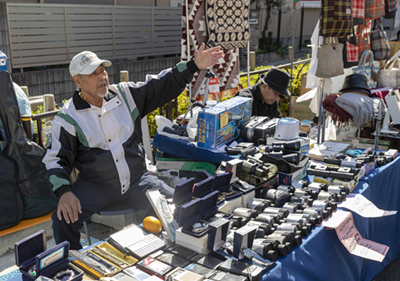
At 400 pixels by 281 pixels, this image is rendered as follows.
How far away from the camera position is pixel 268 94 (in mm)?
4156

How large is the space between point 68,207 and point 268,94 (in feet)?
8.17

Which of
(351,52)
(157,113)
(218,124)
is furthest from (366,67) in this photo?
(218,124)

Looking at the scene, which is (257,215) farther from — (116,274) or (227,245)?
(116,274)

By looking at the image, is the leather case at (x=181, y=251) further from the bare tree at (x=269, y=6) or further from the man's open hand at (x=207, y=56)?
the bare tree at (x=269, y=6)

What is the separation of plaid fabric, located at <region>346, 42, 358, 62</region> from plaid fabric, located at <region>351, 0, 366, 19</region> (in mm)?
361

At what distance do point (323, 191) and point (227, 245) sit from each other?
0.96m

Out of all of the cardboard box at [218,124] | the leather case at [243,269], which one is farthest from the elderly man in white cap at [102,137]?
the leather case at [243,269]

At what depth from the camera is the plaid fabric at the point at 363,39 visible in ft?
17.7

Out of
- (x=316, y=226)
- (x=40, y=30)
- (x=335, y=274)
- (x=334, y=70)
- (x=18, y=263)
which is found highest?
(x=40, y=30)

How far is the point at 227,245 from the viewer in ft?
5.92

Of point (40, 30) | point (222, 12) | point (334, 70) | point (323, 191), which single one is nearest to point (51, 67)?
point (40, 30)

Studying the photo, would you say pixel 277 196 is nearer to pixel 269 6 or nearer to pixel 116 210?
pixel 116 210

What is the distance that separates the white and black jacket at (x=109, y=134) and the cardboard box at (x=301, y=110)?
11.3ft

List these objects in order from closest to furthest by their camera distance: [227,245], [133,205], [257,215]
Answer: [227,245] → [257,215] → [133,205]
